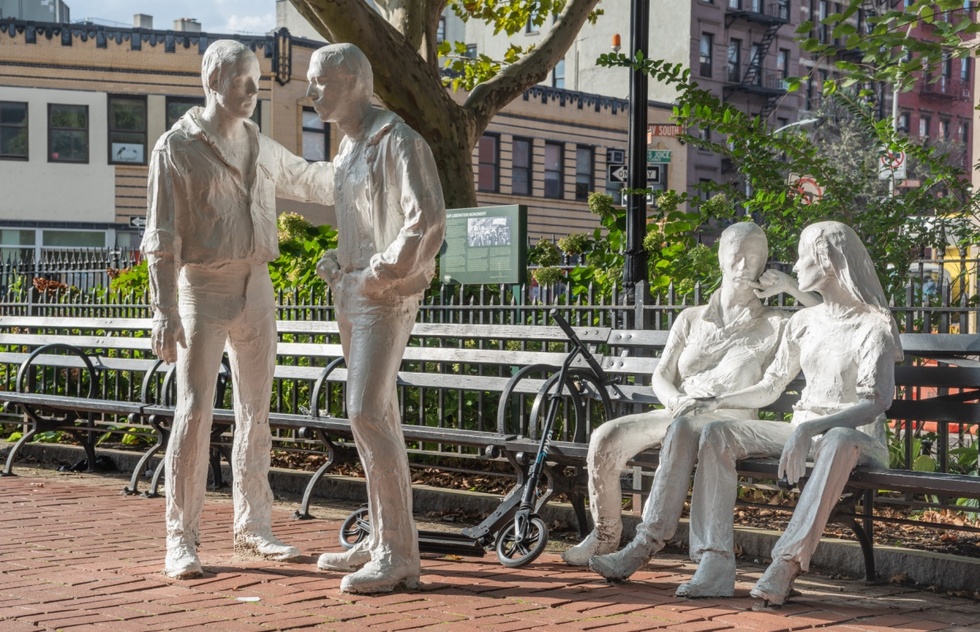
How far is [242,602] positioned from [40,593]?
85cm

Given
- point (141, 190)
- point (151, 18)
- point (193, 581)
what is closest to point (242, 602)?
point (193, 581)

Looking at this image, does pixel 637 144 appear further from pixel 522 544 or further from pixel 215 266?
pixel 215 266

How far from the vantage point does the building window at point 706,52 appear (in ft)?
183

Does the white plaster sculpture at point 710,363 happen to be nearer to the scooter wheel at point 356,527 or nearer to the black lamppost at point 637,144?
the scooter wheel at point 356,527

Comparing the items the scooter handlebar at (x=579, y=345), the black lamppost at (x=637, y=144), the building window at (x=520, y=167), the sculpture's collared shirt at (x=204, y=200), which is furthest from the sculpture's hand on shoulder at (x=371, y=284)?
the building window at (x=520, y=167)

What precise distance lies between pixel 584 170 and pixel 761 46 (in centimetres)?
1172

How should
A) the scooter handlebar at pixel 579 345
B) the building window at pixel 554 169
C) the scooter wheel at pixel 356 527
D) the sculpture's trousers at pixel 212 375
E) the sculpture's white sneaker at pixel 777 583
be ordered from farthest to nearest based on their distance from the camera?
the building window at pixel 554 169 → the scooter handlebar at pixel 579 345 → the scooter wheel at pixel 356 527 → the sculpture's trousers at pixel 212 375 → the sculpture's white sneaker at pixel 777 583

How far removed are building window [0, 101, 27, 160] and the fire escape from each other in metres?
28.4

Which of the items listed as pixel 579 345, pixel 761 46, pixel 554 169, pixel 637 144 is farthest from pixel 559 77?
pixel 579 345

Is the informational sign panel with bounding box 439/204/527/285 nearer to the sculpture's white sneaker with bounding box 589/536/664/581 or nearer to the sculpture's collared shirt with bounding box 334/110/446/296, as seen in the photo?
the sculpture's collared shirt with bounding box 334/110/446/296

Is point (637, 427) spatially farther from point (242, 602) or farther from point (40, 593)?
point (40, 593)

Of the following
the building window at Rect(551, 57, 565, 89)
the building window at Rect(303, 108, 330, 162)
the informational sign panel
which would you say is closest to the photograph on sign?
the informational sign panel

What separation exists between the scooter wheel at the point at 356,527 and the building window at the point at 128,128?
117 ft

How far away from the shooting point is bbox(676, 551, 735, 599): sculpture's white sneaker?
18.2 ft
